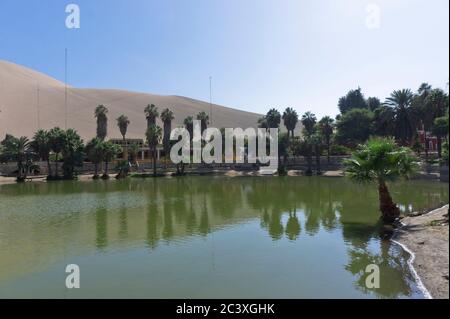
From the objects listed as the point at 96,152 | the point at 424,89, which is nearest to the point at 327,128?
the point at 424,89

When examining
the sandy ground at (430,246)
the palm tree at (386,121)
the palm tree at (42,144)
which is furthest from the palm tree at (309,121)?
the sandy ground at (430,246)

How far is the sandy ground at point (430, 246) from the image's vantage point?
38.6 ft

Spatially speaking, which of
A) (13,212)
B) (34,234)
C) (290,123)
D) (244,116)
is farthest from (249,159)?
(244,116)

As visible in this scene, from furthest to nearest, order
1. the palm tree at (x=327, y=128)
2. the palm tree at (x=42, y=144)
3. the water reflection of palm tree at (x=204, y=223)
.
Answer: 1. the palm tree at (x=327, y=128)
2. the palm tree at (x=42, y=144)
3. the water reflection of palm tree at (x=204, y=223)

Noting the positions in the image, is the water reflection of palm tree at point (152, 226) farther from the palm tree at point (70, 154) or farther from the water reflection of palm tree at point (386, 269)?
the palm tree at point (70, 154)

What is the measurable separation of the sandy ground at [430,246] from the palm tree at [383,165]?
1623 mm

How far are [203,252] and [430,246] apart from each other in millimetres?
8894

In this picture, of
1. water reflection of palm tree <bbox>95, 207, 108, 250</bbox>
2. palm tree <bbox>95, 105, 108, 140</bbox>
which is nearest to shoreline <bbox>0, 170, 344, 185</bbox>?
palm tree <bbox>95, 105, 108, 140</bbox>

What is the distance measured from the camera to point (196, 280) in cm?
1319

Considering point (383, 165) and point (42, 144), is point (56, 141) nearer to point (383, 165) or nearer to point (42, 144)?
point (42, 144)

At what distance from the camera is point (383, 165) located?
2017 cm

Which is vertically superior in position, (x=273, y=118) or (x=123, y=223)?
(x=273, y=118)

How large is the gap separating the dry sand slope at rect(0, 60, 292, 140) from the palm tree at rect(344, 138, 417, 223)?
12208 centimetres

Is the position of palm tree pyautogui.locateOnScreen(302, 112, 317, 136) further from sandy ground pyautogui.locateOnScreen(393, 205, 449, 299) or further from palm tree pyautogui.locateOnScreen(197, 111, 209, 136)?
sandy ground pyautogui.locateOnScreen(393, 205, 449, 299)
